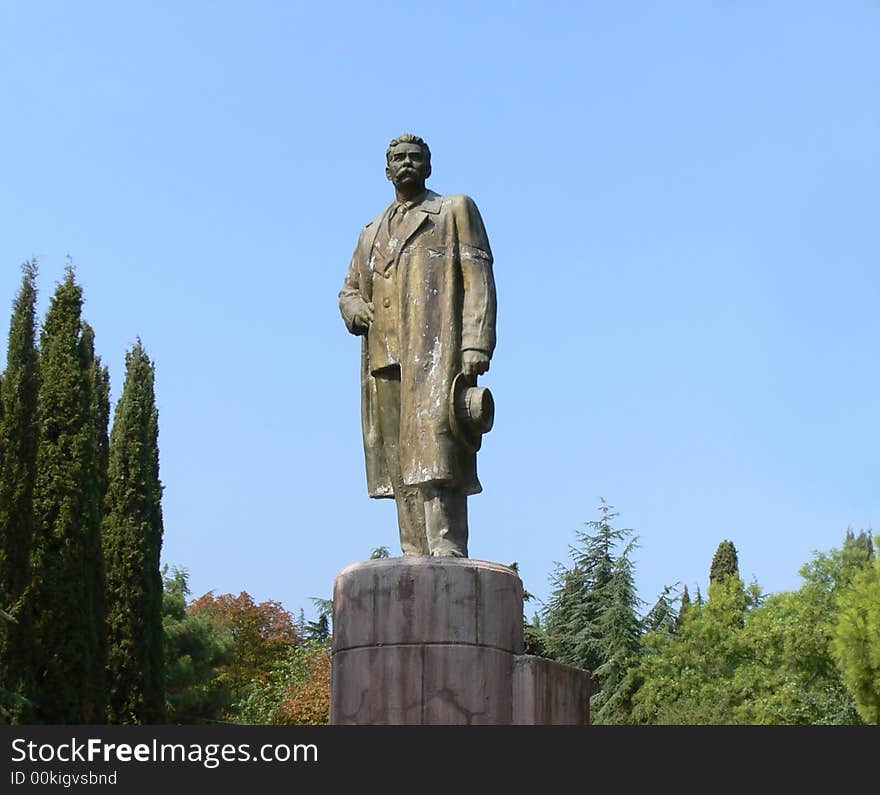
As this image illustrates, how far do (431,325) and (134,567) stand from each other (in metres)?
18.9

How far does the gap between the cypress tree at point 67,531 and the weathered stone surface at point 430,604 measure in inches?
579

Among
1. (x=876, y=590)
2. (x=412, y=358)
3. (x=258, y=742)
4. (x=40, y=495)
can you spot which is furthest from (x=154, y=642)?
(x=258, y=742)

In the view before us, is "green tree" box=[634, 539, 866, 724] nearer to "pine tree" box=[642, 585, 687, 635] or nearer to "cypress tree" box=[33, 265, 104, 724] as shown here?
"pine tree" box=[642, 585, 687, 635]

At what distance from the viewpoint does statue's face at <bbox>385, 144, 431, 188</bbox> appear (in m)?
11.4

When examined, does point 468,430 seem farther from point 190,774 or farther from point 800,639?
point 800,639

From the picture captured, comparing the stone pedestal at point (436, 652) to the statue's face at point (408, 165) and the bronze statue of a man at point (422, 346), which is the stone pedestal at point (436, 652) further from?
the statue's face at point (408, 165)

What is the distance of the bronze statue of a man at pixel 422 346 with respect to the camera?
35.4 ft

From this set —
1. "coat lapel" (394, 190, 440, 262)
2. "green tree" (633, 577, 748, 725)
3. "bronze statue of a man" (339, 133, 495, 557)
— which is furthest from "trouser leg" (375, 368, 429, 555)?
"green tree" (633, 577, 748, 725)

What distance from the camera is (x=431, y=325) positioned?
11.0 metres

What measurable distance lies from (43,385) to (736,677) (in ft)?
64.5

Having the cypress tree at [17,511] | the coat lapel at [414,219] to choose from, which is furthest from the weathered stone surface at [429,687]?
the cypress tree at [17,511]

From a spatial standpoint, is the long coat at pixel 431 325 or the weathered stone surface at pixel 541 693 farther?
the long coat at pixel 431 325

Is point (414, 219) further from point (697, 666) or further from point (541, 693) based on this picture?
point (697, 666)

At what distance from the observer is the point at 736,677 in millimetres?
38312
